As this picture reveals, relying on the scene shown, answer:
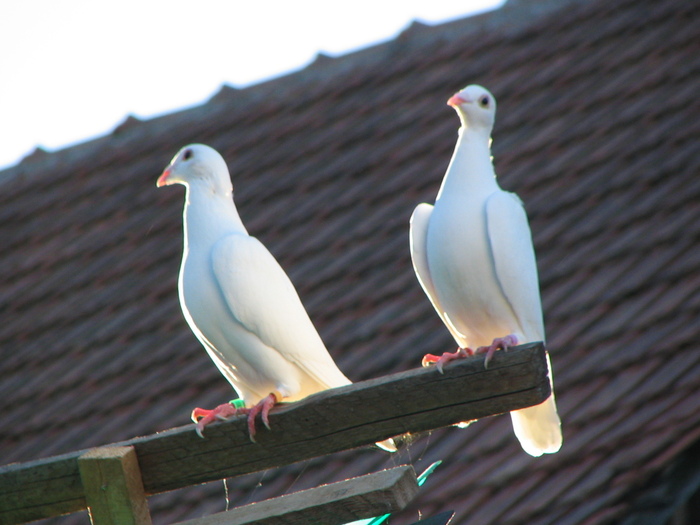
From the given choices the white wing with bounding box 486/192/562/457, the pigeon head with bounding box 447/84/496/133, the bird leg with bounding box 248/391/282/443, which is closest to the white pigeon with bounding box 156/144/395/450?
the bird leg with bounding box 248/391/282/443

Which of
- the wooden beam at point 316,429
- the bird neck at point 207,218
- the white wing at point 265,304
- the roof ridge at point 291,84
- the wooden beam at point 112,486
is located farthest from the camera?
the roof ridge at point 291,84

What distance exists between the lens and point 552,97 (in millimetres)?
5219

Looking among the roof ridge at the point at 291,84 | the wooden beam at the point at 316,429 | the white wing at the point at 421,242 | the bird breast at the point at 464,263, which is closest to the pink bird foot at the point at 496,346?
the wooden beam at the point at 316,429

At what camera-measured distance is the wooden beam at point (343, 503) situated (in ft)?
6.26

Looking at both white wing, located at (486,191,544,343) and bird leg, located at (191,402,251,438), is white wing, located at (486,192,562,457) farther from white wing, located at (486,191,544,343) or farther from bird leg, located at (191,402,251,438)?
bird leg, located at (191,402,251,438)

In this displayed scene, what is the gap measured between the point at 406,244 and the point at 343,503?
2893 millimetres

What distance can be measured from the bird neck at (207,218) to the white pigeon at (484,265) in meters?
0.52

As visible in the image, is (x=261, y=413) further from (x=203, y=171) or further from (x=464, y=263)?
(x=203, y=171)

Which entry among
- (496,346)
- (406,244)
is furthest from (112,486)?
(406,244)

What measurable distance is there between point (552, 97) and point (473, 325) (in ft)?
9.98

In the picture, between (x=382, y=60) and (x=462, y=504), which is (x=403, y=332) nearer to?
(x=462, y=504)

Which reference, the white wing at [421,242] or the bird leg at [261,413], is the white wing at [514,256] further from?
the bird leg at [261,413]

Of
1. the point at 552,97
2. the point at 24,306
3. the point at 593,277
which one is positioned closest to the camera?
the point at 593,277

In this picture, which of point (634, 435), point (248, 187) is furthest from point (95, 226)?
point (634, 435)
